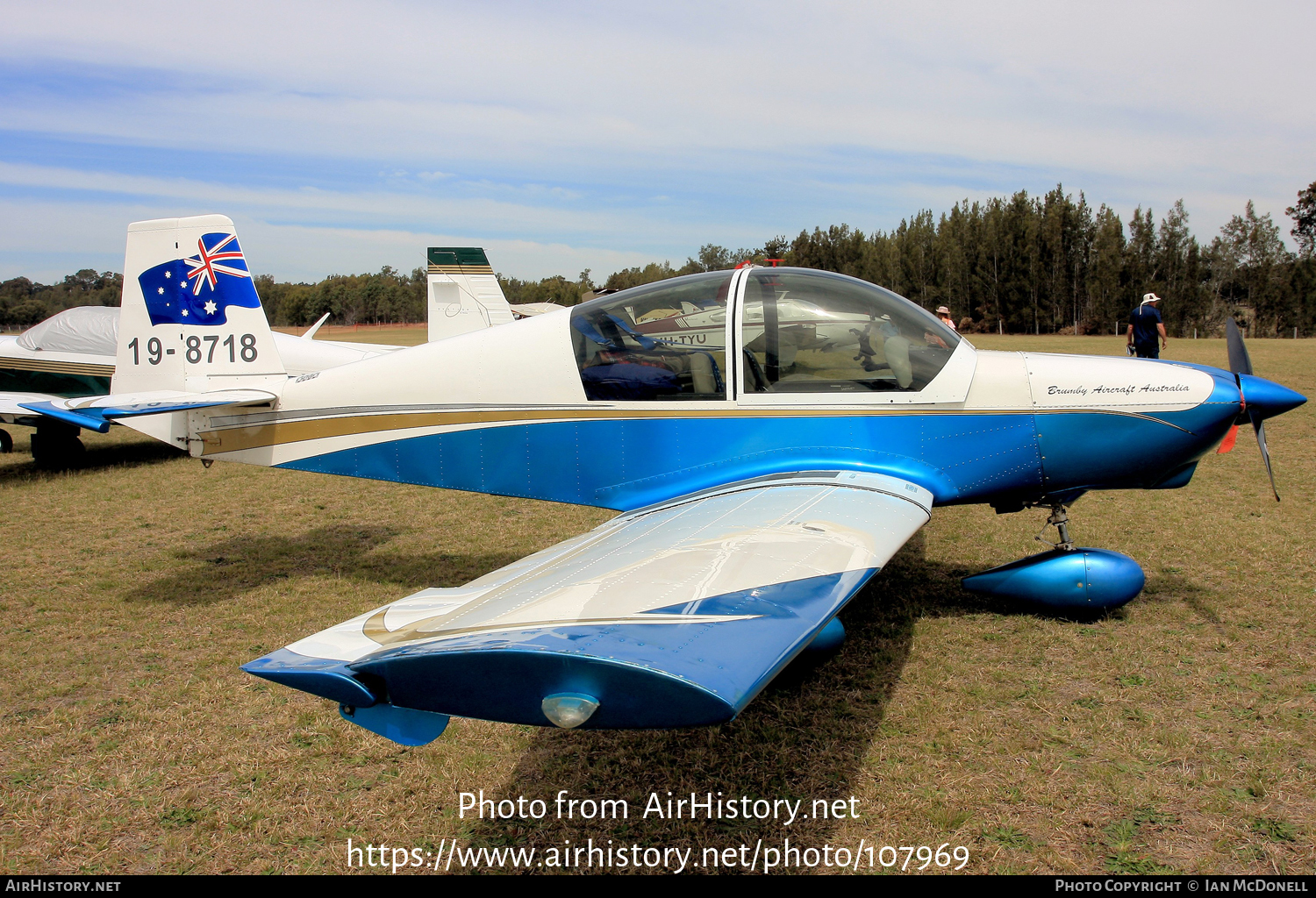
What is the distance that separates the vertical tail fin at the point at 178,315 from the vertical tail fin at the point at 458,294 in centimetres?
1061

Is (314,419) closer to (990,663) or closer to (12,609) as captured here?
(12,609)

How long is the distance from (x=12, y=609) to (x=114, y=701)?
85.2 inches

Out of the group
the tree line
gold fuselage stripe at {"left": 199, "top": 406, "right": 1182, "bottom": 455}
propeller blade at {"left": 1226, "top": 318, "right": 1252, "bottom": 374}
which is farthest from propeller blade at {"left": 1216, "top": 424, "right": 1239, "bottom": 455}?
the tree line

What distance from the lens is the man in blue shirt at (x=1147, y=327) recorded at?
1195cm

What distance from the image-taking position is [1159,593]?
5.02 metres

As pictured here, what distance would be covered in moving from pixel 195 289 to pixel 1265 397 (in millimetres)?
7240

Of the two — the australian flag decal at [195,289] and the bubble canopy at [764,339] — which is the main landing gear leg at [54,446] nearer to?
the australian flag decal at [195,289]

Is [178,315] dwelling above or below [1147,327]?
below

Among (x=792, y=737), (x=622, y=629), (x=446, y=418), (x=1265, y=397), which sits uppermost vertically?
(x=1265, y=397)

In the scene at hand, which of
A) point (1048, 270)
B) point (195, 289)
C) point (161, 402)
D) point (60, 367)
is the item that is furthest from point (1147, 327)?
point (1048, 270)

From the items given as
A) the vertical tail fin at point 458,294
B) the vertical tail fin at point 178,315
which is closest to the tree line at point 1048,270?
the vertical tail fin at point 458,294

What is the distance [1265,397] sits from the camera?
14.2 feet

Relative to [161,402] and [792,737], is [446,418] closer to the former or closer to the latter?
[161,402]
